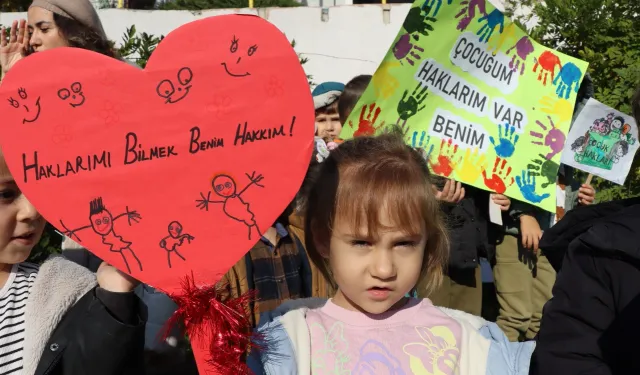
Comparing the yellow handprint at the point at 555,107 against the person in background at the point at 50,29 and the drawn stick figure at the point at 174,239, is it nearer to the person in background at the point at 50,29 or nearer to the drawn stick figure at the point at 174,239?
the person in background at the point at 50,29

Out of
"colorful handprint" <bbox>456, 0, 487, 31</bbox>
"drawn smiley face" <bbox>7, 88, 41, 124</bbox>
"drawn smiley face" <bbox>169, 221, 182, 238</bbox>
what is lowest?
"drawn smiley face" <bbox>169, 221, 182, 238</bbox>

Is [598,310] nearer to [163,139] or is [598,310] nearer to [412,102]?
[163,139]

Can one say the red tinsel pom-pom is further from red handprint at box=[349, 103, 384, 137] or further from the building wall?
the building wall

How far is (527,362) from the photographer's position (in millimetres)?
1718

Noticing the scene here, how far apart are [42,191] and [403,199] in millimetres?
796

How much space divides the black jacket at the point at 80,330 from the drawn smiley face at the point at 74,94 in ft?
1.34

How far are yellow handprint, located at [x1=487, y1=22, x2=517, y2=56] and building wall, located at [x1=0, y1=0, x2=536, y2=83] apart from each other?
560 centimetres

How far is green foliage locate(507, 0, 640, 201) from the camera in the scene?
557cm

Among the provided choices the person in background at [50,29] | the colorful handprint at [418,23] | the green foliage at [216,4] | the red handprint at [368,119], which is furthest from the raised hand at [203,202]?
the green foliage at [216,4]

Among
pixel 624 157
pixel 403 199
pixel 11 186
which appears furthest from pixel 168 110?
pixel 624 157

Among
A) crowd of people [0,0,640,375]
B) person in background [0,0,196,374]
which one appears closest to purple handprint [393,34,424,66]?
person in background [0,0,196,374]

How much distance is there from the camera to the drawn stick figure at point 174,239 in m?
1.57

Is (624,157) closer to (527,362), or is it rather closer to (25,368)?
(527,362)

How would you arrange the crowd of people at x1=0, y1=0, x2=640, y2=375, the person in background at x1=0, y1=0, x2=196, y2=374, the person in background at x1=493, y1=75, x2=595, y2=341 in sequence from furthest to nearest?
the person in background at x1=493, y1=75, x2=595, y2=341
the person in background at x1=0, y1=0, x2=196, y2=374
the crowd of people at x1=0, y1=0, x2=640, y2=375
